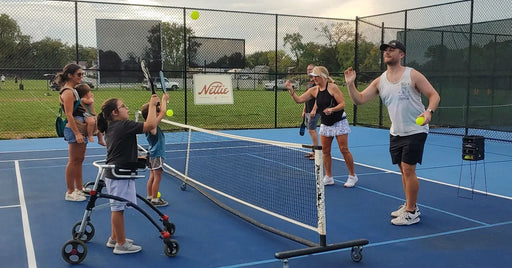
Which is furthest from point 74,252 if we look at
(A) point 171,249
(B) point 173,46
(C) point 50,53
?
(B) point 173,46

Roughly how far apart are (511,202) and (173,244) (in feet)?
16.0

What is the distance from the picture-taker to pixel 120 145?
447 cm

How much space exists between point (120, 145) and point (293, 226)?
7.35ft

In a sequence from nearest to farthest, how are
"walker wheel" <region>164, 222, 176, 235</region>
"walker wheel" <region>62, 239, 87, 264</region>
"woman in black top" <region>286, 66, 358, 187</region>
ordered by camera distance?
"walker wheel" <region>62, 239, 87, 264</region> → "walker wheel" <region>164, 222, 176, 235</region> → "woman in black top" <region>286, 66, 358, 187</region>

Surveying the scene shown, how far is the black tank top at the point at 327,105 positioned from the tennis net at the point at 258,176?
29.9 inches

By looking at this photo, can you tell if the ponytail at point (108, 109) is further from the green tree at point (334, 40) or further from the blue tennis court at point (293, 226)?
the green tree at point (334, 40)

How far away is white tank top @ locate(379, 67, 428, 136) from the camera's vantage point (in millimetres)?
5410

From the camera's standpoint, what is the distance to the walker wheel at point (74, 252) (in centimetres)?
430

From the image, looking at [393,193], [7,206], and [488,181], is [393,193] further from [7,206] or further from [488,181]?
[7,206]

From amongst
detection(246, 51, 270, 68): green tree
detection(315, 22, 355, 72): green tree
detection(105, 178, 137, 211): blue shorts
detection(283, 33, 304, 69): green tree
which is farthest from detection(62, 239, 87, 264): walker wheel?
detection(315, 22, 355, 72): green tree

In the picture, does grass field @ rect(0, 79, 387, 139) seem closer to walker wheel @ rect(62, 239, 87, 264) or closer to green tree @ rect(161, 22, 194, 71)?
green tree @ rect(161, 22, 194, 71)

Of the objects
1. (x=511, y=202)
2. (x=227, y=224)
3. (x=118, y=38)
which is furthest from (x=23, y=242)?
(x=118, y=38)

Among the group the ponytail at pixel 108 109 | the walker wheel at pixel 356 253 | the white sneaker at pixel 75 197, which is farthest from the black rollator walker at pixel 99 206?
the white sneaker at pixel 75 197

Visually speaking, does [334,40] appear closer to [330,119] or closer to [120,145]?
[330,119]
